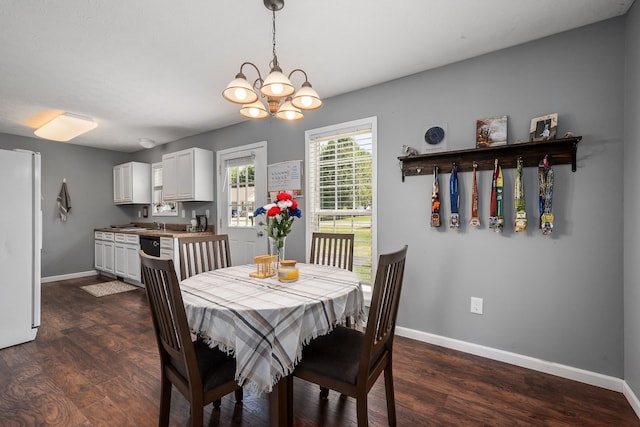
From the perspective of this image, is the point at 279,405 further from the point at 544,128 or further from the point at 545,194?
the point at 544,128

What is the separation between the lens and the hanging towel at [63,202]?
16.7 feet

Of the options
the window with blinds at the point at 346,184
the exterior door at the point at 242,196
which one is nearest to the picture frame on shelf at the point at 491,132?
the window with blinds at the point at 346,184

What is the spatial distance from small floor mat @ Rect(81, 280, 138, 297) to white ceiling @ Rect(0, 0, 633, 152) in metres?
2.62

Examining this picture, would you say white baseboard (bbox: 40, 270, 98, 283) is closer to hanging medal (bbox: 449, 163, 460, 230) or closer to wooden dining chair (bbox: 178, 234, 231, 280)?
wooden dining chair (bbox: 178, 234, 231, 280)

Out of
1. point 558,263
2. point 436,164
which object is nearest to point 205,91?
point 436,164

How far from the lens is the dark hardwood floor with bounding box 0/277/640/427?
169cm

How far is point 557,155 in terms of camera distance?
207cm

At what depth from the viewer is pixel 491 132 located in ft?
7.54

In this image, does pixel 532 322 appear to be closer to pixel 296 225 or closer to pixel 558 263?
pixel 558 263

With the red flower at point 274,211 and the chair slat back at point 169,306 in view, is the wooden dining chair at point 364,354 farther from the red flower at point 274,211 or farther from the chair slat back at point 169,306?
the red flower at point 274,211

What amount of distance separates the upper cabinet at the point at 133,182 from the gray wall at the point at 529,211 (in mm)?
4156

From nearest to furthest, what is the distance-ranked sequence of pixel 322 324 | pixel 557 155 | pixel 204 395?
pixel 204 395, pixel 322 324, pixel 557 155

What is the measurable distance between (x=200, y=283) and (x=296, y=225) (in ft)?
5.80

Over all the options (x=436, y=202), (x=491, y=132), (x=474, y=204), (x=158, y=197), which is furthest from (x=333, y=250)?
(x=158, y=197)
